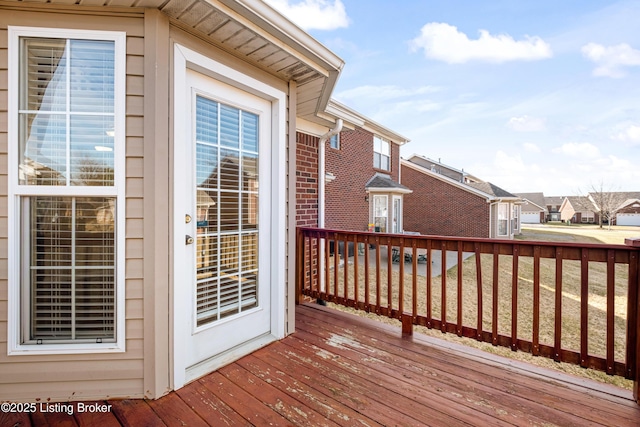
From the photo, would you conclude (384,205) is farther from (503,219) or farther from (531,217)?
→ (531,217)

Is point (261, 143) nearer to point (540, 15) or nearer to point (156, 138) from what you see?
point (156, 138)

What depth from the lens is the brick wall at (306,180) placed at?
360cm

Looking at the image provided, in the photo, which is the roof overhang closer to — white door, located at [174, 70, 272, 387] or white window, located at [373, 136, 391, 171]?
white door, located at [174, 70, 272, 387]

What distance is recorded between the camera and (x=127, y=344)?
172cm

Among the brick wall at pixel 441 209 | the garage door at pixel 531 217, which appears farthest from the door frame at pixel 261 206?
the garage door at pixel 531 217

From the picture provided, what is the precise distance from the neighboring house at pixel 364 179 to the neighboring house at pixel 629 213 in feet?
127

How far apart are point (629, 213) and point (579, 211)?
465 centimetres

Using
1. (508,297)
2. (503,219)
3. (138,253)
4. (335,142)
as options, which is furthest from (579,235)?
(138,253)

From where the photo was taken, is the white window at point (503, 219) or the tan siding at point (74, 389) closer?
the tan siding at point (74, 389)

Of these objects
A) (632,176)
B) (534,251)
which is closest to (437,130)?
(534,251)

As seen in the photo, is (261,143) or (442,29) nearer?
(261,143)

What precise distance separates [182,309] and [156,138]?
1.09 m

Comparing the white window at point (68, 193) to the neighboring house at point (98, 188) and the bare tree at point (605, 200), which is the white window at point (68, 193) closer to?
the neighboring house at point (98, 188)

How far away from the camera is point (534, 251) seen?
2.06 m
